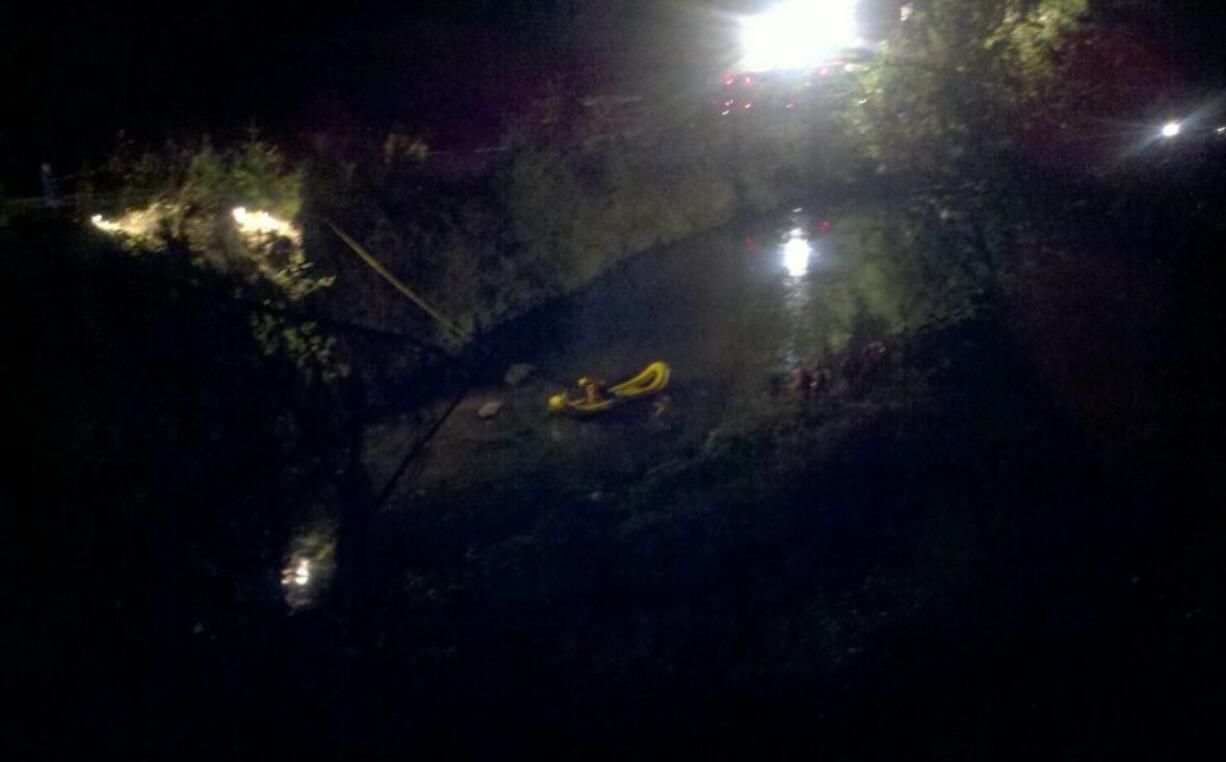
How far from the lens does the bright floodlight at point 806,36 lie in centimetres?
1323

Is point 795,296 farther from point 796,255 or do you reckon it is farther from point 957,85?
point 957,85

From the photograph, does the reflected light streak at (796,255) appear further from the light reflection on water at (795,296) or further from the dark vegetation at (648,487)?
the dark vegetation at (648,487)

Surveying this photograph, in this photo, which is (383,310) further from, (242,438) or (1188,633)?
(1188,633)

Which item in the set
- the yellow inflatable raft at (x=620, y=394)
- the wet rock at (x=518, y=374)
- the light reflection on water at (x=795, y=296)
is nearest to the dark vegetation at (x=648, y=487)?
the light reflection on water at (x=795, y=296)

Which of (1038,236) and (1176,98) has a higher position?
(1176,98)

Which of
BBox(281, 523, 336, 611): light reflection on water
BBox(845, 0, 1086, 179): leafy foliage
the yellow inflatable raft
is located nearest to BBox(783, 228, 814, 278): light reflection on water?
BBox(845, 0, 1086, 179): leafy foliage

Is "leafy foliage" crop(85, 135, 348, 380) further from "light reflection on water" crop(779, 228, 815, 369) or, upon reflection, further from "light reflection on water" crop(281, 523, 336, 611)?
"light reflection on water" crop(779, 228, 815, 369)

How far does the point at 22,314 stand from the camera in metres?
7.06

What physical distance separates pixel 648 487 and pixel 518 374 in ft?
8.06

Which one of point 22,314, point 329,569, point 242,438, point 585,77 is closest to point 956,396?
point 329,569

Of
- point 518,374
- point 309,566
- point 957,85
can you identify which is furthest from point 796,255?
point 309,566

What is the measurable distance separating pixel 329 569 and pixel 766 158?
658 centimetres

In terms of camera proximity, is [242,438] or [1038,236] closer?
[242,438]

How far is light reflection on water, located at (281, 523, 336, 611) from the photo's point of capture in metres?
6.86
